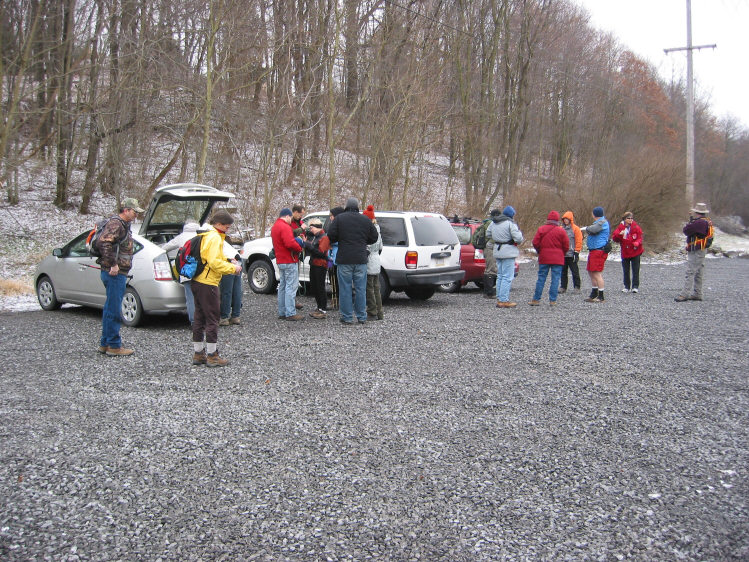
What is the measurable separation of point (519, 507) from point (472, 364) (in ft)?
11.6

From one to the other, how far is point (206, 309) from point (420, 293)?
6.56 meters

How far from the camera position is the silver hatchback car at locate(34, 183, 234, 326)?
29.5 feet

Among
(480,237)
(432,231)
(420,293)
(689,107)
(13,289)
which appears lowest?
(420,293)

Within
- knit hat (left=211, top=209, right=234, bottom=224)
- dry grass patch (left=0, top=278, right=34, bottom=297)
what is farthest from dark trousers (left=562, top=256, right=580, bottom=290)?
dry grass patch (left=0, top=278, right=34, bottom=297)

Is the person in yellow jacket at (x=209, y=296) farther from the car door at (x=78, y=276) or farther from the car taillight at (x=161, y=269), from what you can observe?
the car door at (x=78, y=276)

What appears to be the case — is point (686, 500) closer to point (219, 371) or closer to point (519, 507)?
point (519, 507)

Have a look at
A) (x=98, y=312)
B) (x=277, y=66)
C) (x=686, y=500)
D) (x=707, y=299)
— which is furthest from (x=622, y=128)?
(x=686, y=500)

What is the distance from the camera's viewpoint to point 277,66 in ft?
71.4

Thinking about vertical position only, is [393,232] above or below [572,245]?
above

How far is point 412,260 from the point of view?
444 inches

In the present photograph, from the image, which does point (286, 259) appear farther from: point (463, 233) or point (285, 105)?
point (285, 105)

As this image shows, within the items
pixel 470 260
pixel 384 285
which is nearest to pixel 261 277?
pixel 384 285

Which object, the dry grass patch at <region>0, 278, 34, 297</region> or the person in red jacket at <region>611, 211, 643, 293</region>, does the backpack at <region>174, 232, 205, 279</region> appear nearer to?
the dry grass patch at <region>0, 278, 34, 297</region>

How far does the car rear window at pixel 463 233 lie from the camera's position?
45.7ft
